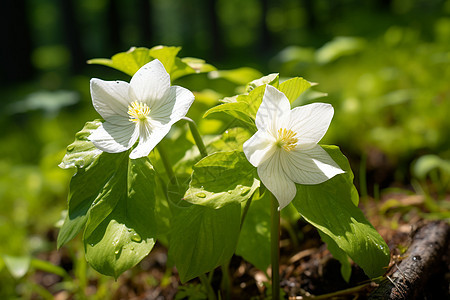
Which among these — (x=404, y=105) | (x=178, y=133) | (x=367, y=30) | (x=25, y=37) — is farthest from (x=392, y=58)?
(x=25, y=37)

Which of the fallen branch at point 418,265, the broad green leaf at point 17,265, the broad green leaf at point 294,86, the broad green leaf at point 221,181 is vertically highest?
the broad green leaf at point 294,86

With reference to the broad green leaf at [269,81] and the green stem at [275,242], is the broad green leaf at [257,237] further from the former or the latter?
the broad green leaf at [269,81]

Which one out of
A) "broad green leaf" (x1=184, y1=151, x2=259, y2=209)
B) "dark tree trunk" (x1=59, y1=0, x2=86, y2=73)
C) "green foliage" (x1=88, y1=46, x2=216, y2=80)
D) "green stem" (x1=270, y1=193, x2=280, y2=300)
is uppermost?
"green foliage" (x1=88, y1=46, x2=216, y2=80)

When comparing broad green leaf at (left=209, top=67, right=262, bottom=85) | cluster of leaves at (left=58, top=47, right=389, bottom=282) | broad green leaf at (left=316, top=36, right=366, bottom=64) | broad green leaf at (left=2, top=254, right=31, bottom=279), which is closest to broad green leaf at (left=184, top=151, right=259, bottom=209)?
cluster of leaves at (left=58, top=47, right=389, bottom=282)

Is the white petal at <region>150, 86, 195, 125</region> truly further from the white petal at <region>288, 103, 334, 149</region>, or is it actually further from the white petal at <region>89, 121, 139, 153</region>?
the white petal at <region>288, 103, 334, 149</region>

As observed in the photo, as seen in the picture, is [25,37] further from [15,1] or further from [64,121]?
[64,121]

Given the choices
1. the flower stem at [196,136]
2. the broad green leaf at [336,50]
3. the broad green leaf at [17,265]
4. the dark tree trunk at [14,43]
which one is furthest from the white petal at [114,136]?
the dark tree trunk at [14,43]
